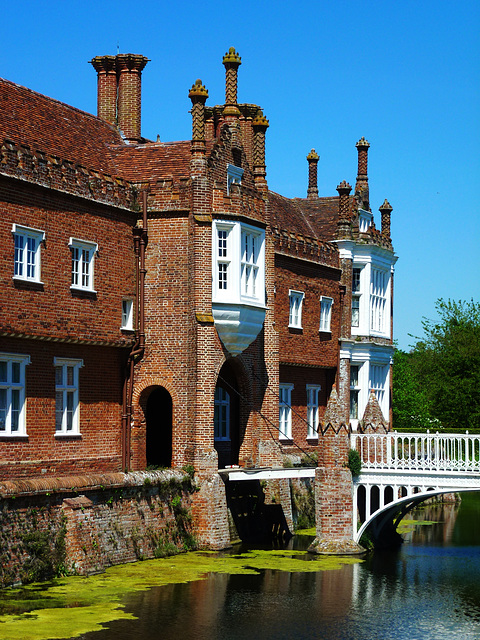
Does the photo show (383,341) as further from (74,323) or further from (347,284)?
(74,323)

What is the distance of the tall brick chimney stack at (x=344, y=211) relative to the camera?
48125mm

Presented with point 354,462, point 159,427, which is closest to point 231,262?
point 159,427

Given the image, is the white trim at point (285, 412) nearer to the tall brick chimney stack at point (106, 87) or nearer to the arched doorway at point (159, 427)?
the arched doorway at point (159, 427)

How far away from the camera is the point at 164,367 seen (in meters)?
35.0

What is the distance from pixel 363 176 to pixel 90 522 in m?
26.8

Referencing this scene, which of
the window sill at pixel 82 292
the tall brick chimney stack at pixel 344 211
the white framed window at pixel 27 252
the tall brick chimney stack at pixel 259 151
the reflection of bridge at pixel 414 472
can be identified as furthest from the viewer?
the tall brick chimney stack at pixel 344 211

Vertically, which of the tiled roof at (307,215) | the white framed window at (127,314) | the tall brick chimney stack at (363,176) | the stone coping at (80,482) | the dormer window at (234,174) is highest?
the tall brick chimney stack at (363,176)

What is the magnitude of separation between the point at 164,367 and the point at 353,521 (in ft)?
24.3

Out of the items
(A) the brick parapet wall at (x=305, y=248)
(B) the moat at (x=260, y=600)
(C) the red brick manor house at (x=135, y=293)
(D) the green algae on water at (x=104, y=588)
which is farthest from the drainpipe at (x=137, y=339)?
(A) the brick parapet wall at (x=305, y=248)

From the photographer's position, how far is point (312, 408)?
46719 millimetres

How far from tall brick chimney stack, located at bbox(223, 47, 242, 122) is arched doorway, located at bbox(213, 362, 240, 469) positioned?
27.5 ft

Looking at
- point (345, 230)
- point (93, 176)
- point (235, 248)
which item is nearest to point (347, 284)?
point (345, 230)

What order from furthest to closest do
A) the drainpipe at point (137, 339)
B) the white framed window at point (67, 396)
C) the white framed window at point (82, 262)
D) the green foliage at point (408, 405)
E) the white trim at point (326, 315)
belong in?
the green foliage at point (408, 405)
the white trim at point (326, 315)
the drainpipe at point (137, 339)
the white framed window at point (82, 262)
the white framed window at point (67, 396)

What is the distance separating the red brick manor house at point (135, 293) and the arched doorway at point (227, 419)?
70 millimetres
